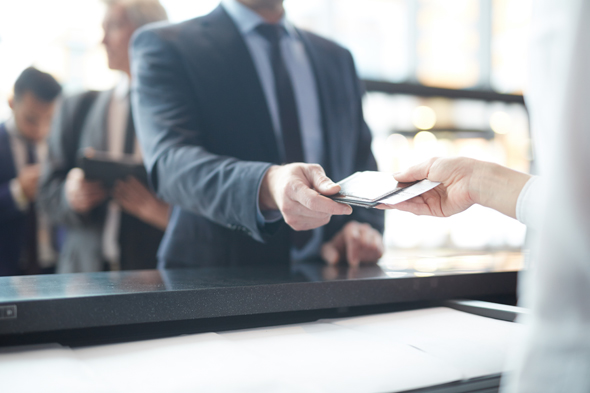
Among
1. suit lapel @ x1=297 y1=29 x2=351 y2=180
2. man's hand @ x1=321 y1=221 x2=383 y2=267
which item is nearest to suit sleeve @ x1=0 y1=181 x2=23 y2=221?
suit lapel @ x1=297 y1=29 x2=351 y2=180

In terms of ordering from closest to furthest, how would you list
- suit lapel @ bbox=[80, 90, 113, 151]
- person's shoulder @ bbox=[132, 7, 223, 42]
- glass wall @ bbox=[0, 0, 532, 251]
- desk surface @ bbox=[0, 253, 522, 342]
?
1. desk surface @ bbox=[0, 253, 522, 342]
2. person's shoulder @ bbox=[132, 7, 223, 42]
3. suit lapel @ bbox=[80, 90, 113, 151]
4. glass wall @ bbox=[0, 0, 532, 251]

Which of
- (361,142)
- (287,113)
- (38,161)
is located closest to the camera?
(287,113)

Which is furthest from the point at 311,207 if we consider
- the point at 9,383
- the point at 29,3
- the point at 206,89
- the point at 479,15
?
the point at 479,15

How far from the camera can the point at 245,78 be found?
1.51 metres

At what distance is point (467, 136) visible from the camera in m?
6.43

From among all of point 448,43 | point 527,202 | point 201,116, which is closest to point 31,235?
point 201,116

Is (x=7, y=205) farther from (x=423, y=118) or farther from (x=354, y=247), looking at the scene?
(x=423, y=118)

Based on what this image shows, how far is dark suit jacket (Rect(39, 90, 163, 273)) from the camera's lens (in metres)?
2.48

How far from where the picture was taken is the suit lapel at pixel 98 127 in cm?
256

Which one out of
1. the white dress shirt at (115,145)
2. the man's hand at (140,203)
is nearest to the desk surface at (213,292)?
the man's hand at (140,203)

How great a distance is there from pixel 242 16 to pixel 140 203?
118 cm

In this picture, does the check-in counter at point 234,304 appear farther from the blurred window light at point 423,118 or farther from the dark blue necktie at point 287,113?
the blurred window light at point 423,118

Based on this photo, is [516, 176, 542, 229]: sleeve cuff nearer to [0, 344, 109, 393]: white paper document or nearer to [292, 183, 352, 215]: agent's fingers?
[292, 183, 352, 215]: agent's fingers

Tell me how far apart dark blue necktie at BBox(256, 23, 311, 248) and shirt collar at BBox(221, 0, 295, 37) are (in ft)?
0.11
